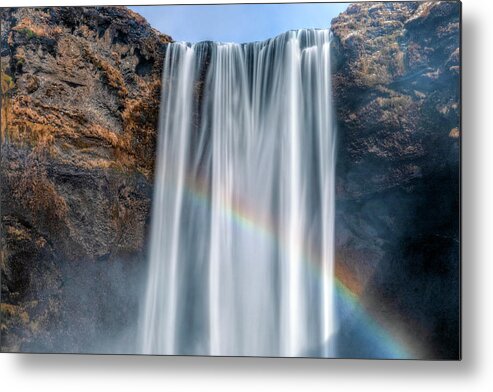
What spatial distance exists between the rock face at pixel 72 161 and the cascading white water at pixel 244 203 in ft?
0.46

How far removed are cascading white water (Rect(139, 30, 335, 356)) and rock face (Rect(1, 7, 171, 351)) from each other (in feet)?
0.46

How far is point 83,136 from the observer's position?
150 inches

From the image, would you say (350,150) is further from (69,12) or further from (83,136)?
(69,12)

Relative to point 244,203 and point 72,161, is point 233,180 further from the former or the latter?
point 72,161

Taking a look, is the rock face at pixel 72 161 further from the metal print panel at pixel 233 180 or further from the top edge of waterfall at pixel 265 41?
the top edge of waterfall at pixel 265 41

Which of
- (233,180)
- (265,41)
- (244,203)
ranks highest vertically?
(265,41)

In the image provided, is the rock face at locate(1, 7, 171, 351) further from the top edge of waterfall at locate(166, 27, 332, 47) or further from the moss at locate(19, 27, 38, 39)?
the top edge of waterfall at locate(166, 27, 332, 47)

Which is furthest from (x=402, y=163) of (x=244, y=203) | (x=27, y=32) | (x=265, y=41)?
(x=27, y=32)

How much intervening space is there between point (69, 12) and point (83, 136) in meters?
0.68

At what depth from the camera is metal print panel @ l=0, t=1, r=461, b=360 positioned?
359 cm

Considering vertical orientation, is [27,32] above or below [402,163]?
above

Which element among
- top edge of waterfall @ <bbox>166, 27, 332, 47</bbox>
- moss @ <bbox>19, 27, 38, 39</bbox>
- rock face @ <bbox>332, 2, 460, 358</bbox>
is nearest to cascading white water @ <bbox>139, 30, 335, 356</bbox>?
top edge of waterfall @ <bbox>166, 27, 332, 47</bbox>

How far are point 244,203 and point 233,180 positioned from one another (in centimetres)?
14

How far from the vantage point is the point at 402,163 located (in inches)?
144
